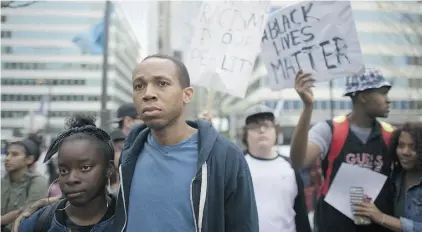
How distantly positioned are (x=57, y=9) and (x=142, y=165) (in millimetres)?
60798

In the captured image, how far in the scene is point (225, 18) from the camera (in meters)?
3.54

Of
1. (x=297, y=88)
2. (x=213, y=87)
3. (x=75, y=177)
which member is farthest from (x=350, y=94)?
(x=75, y=177)

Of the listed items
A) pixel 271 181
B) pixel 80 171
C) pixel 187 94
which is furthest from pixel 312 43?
pixel 80 171

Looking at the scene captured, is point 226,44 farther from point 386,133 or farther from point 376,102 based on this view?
point 386,133

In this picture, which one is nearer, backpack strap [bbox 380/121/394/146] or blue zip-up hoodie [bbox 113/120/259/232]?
blue zip-up hoodie [bbox 113/120/259/232]

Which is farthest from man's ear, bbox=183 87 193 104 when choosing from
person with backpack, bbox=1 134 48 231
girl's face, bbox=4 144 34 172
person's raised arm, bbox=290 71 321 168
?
girl's face, bbox=4 144 34 172

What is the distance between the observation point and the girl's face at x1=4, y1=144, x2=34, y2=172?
3.53 m

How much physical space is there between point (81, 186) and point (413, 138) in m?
2.14

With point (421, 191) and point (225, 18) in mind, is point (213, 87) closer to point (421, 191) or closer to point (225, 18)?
point (225, 18)

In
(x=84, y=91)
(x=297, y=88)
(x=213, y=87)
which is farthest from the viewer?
(x=84, y=91)

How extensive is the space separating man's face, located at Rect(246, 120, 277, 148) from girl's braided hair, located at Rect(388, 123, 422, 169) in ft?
2.84

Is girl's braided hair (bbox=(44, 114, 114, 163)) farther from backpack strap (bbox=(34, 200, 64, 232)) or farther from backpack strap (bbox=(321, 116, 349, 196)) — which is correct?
backpack strap (bbox=(321, 116, 349, 196))

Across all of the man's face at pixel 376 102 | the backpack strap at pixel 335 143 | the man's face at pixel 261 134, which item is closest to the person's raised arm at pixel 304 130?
the backpack strap at pixel 335 143

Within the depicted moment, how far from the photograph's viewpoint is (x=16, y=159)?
11.7 ft
